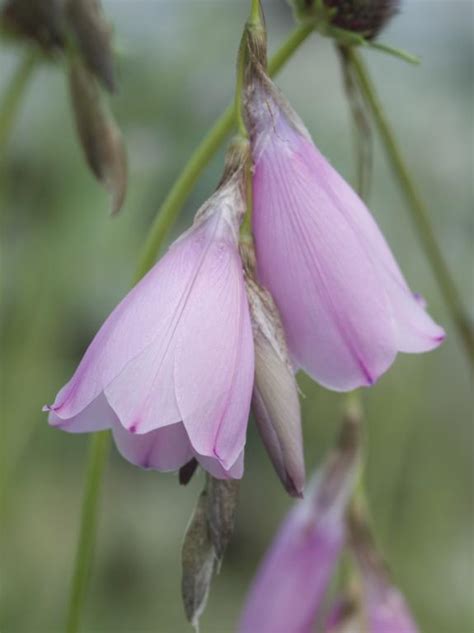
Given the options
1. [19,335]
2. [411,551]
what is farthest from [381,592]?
[411,551]

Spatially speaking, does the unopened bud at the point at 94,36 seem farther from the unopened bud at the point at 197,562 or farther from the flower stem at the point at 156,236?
the unopened bud at the point at 197,562

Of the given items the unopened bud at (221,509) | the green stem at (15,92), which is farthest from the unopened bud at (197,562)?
the green stem at (15,92)

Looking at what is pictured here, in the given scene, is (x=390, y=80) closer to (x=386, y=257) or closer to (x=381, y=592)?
(x=381, y=592)

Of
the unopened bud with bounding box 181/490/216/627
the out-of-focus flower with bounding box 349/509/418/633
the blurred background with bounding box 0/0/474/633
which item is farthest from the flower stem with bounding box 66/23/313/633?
the blurred background with bounding box 0/0/474/633

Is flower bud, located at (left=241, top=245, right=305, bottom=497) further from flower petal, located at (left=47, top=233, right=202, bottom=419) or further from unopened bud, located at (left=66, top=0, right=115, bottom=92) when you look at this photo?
unopened bud, located at (left=66, top=0, right=115, bottom=92)

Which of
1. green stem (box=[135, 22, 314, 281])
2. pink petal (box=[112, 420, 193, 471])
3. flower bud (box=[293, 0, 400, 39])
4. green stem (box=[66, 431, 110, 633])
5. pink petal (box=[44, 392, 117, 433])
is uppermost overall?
flower bud (box=[293, 0, 400, 39])

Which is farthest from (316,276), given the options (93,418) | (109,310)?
(109,310)

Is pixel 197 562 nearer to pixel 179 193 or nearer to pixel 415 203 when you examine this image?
pixel 179 193
